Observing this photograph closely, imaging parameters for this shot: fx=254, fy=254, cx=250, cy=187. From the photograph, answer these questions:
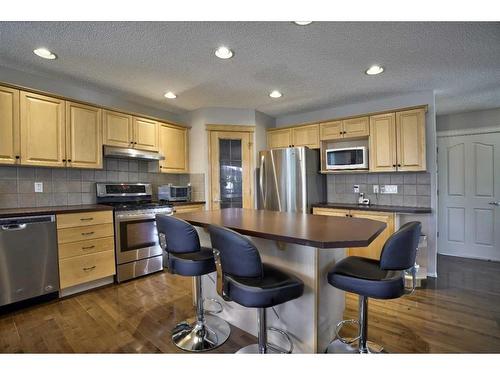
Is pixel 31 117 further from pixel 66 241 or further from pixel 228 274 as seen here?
pixel 228 274

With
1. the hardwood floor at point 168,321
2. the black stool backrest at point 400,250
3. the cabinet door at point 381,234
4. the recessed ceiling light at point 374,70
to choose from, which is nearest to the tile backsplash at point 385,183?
the cabinet door at point 381,234

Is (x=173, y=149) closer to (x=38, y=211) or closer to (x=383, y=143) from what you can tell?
(x=38, y=211)

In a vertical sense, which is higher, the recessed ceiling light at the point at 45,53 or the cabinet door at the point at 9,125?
the recessed ceiling light at the point at 45,53

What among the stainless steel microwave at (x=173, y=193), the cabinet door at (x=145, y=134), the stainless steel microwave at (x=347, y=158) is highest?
the cabinet door at (x=145, y=134)

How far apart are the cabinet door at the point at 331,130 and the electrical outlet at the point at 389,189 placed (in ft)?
3.26

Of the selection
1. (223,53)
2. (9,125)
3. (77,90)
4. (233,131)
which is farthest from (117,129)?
(223,53)

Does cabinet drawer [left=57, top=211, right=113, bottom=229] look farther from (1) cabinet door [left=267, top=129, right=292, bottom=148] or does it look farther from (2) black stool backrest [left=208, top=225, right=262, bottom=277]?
(1) cabinet door [left=267, top=129, right=292, bottom=148]

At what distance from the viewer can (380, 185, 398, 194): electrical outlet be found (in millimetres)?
3641

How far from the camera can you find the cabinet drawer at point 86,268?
2.63 metres

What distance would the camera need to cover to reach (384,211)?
3189 millimetres

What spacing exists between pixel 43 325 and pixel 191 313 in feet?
3.94

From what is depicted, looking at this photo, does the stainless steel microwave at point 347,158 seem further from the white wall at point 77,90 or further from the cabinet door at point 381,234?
the white wall at point 77,90

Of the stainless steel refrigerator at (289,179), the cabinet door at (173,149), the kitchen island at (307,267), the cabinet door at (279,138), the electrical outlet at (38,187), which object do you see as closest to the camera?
the kitchen island at (307,267)

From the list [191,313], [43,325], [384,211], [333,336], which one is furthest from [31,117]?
[384,211]
